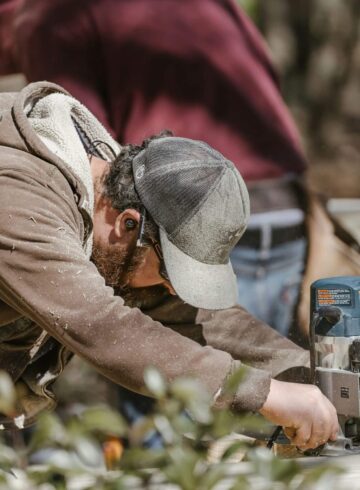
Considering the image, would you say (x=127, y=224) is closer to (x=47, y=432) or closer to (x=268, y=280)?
(x=47, y=432)

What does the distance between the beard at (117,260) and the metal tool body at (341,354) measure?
0.55 m

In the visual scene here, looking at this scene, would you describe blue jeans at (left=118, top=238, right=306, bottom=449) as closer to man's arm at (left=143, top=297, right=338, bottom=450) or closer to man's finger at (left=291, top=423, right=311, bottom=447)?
man's arm at (left=143, top=297, right=338, bottom=450)

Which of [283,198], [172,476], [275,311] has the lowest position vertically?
[275,311]

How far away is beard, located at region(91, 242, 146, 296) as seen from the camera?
2744 mm

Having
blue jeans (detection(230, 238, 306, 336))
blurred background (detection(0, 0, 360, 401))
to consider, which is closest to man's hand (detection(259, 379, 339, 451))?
blue jeans (detection(230, 238, 306, 336))

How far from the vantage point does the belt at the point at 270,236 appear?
4551mm

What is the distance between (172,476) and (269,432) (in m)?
1.68

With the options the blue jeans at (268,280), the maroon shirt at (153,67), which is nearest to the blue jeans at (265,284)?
the blue jeans at (268,280)

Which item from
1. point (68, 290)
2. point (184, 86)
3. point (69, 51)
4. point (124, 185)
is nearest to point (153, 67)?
point (184, 86)

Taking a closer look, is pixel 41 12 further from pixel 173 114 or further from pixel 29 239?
pixel 29 239

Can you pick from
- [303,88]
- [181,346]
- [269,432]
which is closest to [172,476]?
[181,346]

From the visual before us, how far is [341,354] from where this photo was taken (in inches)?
112

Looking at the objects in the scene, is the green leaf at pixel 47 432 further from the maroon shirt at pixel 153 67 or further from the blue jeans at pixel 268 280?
the maroon shirt at pixel 153 67

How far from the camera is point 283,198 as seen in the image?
472 centimetres
